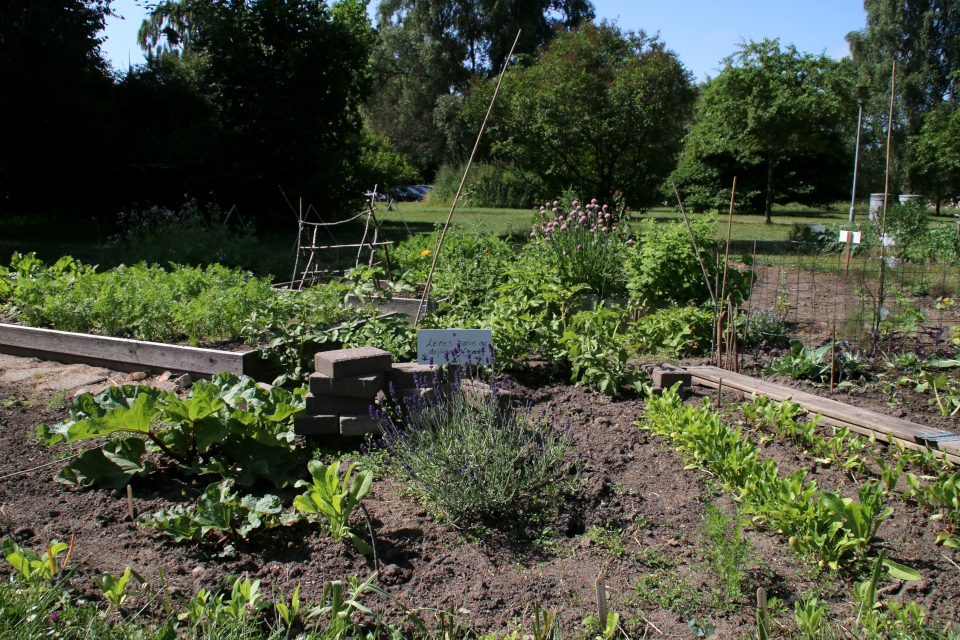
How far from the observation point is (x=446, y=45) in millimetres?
32438

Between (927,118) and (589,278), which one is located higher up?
(927,118)

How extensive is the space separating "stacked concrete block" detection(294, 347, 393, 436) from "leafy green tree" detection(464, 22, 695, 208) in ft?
30.4

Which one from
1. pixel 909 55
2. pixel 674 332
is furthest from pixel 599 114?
pixel 909 55

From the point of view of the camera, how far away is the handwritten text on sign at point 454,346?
3.62 meters

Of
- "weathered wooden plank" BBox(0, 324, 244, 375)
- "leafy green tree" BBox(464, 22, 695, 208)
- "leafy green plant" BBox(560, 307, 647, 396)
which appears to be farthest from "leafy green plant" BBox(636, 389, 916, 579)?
"leafy green tree" BBox(464, 22, 695, 208)

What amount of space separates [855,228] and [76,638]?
1340cm

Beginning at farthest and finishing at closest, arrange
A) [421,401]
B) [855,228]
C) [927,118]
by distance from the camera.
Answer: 1. [927,118]
2. [855,228]
3. [421,401]

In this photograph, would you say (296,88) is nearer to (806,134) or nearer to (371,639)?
(806,134)

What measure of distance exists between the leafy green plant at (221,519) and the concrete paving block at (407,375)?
3.69 ft

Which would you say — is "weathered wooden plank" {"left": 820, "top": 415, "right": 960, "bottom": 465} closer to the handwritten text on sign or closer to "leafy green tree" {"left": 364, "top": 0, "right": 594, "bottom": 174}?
the handwritten text on sign

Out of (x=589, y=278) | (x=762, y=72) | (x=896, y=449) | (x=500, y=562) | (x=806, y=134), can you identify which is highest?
(x=762, y=72)

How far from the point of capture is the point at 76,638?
1.87 metres

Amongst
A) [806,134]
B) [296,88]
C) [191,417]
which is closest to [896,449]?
[191,417]

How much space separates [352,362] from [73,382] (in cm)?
238
